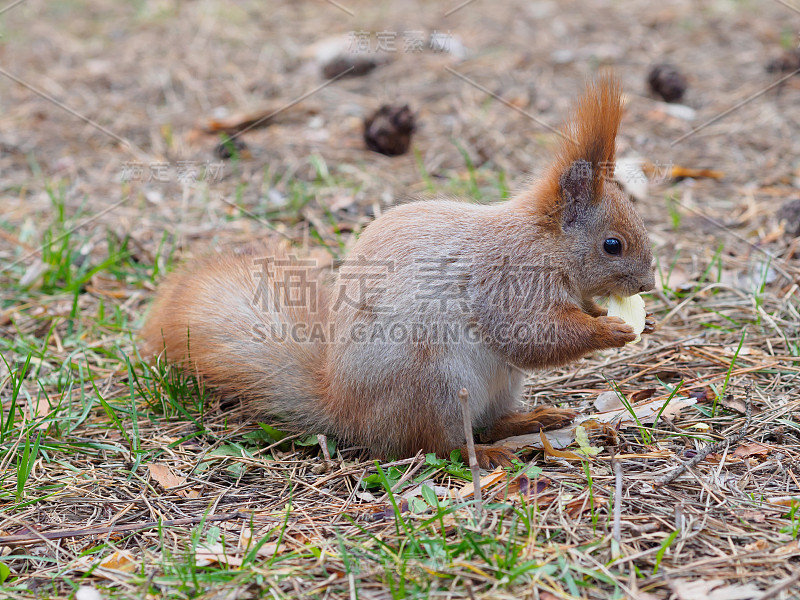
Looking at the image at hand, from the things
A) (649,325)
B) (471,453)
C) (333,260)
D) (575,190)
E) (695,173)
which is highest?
(695,173)

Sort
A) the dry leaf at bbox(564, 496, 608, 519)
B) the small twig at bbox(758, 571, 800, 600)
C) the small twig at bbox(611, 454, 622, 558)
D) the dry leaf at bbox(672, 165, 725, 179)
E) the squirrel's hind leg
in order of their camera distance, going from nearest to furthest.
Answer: the small twig at bbox(758, 571, 800, 600), the small twig at bbox(611, 454, 622, 558), the dry leaf at bbox(564, 496, 608, 519), the squirrel's hind leg, the dry leaf at bbox(672, 165, 725, 179)

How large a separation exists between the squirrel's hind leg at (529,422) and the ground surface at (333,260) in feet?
0.52

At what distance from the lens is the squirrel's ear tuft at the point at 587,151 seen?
2133mm

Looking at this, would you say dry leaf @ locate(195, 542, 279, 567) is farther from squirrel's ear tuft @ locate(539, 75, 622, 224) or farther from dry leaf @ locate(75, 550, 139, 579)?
squirrel's ear tuft @ locate(539, 75, 622, 224)

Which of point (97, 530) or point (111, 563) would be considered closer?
point (111, 563)

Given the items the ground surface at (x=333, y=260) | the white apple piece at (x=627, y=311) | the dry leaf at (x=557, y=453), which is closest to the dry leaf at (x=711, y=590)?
the ground surface at (x=333, y=260)

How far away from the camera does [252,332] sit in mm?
2377

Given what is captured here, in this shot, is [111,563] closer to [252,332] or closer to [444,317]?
[252,332]

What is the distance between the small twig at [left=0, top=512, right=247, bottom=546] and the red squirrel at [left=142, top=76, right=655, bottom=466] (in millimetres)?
493

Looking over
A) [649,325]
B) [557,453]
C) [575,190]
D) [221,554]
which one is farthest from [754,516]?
[221,554]

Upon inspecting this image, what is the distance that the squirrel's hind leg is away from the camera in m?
2.31

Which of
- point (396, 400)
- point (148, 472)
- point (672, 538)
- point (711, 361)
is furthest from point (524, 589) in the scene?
point (711, 361)

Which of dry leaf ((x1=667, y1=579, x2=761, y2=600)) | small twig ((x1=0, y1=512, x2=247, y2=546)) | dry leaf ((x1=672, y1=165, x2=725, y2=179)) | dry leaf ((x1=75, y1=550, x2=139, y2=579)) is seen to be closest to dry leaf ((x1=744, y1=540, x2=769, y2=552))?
dry leaf ((x1=667, y1=579, x2=761, y2=600))

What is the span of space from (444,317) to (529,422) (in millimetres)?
479
